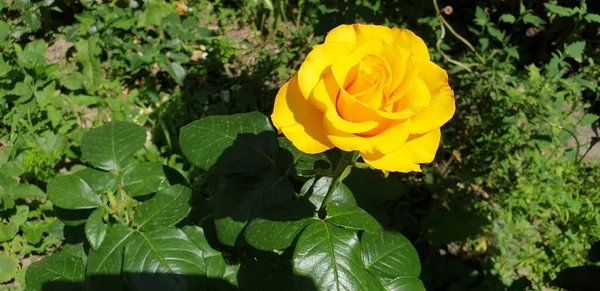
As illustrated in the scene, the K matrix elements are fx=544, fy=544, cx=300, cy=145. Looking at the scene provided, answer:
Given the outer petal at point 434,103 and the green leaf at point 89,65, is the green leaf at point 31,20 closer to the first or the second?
the green leaf at point 89,65

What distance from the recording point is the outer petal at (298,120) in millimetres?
996

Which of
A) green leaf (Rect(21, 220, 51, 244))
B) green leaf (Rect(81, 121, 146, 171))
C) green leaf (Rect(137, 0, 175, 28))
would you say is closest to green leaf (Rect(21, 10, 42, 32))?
green leaf (Rect(137, 0, 175, 28))

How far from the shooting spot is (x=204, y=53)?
326 cm

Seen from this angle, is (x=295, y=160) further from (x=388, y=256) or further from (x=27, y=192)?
(x=27, y=192)

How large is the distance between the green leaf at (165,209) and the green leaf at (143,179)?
0.29ft

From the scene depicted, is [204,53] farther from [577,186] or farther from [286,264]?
[577,186]

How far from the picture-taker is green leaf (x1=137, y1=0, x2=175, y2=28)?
10.3 feet

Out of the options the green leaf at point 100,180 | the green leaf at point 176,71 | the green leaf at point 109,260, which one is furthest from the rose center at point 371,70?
the green leaf at point 176,71

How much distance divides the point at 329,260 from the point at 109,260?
567 mm

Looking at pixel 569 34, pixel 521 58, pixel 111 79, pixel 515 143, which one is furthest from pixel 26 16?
pixel 569 34

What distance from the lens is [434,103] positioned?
997mm

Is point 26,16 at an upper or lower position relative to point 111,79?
upper

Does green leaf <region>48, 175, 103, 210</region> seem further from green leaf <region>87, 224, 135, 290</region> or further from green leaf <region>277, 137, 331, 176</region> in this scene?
green leaf <region>277, 137, 331, 176</region>

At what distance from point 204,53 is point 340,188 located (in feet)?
6.88
